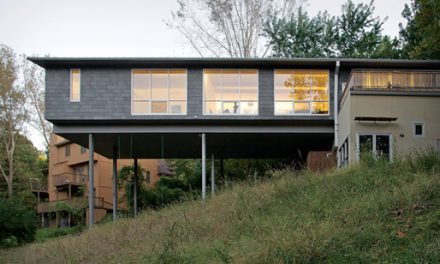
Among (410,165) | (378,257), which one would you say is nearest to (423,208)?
(378,257)

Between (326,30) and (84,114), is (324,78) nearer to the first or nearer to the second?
(84,114)

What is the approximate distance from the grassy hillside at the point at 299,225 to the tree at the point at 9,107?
2831 cm

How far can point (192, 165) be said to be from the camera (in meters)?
40.1

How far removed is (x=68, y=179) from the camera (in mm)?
43688

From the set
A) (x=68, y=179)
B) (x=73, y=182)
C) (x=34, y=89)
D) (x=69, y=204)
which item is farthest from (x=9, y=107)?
(x=69, y=204)

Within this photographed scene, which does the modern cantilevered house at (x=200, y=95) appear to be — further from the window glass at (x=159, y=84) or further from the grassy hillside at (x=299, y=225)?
the grassy hillside at (x=299, y=225)

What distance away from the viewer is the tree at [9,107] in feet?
139

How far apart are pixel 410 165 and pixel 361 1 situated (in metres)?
27.7

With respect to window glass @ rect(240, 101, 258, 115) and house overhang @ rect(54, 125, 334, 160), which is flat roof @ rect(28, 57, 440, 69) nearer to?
window glass @ rect(240, 101, 258, 115)

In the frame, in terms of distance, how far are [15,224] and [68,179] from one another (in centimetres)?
2023

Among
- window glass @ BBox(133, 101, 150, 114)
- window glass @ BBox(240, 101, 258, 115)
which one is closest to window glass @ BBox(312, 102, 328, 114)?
window glass @ BBox(240, 101, 258, 115)

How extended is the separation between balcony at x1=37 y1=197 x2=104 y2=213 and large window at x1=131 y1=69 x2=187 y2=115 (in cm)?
1616

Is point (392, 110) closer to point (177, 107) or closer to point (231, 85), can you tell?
point (231, 85)

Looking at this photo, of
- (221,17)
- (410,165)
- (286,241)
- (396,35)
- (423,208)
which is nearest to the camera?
(286,241)
